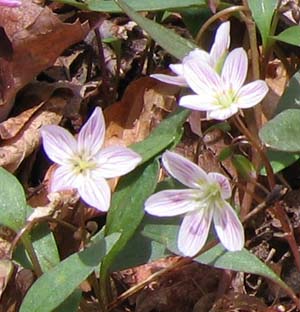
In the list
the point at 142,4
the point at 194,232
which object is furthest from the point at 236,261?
the point at 142,4

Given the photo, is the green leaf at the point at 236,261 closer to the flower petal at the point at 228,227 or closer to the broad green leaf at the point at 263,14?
the flower petal at the point at 228,227

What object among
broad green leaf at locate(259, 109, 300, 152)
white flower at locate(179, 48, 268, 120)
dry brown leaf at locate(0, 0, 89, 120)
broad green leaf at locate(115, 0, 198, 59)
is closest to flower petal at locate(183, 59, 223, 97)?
white flower at locate(179, 48, 268, 120)

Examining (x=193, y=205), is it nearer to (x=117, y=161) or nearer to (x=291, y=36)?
(x=117, y=161)

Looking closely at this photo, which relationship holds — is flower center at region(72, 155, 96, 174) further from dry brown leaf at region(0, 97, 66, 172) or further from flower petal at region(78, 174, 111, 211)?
dry brown leaf at region(0, 97, 66, 172)

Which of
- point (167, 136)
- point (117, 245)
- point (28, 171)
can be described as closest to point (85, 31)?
point (28, 171)

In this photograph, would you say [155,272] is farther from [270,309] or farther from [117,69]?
[117,69]
